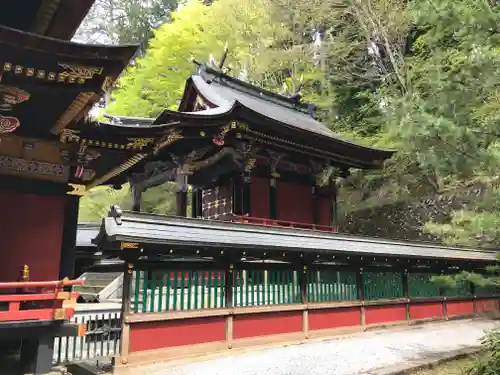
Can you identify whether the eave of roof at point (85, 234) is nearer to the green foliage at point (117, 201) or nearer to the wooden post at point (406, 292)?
the green foliage at point (117, 201)

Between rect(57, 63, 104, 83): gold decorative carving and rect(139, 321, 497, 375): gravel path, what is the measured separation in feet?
15.4

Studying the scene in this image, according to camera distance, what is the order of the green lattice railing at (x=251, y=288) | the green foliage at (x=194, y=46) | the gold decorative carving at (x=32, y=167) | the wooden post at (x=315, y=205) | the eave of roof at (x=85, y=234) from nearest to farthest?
1. the gold decorative carving at (x=32, y=167)
2. the green lattice railing at (x=251, y=288)
3. the eave of roof at (x=85, y=234)
4. the wooden post at (x=315, y=205)
5. the green foliage at (x=194, y=46)

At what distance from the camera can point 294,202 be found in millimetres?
15609

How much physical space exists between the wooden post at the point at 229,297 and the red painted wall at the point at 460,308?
8.97 meters

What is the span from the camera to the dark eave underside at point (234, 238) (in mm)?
7461

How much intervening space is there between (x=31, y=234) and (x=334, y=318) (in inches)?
294

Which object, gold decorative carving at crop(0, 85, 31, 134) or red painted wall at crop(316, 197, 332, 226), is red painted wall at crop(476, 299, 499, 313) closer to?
red painted wall at crop(316, 197, 332, 226)

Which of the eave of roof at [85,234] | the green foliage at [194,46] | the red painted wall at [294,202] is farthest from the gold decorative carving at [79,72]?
the green foliage at [194,46]

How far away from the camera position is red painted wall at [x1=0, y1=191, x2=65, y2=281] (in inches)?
253

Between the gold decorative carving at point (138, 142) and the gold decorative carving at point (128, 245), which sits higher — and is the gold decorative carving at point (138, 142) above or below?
above

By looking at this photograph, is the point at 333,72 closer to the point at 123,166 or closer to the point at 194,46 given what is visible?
the point at 194,46

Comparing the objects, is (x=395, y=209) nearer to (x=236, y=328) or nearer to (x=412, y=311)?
(x=412, y=311)

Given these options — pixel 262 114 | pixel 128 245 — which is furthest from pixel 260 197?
pixel 128 245

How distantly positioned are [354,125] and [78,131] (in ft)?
66.4
